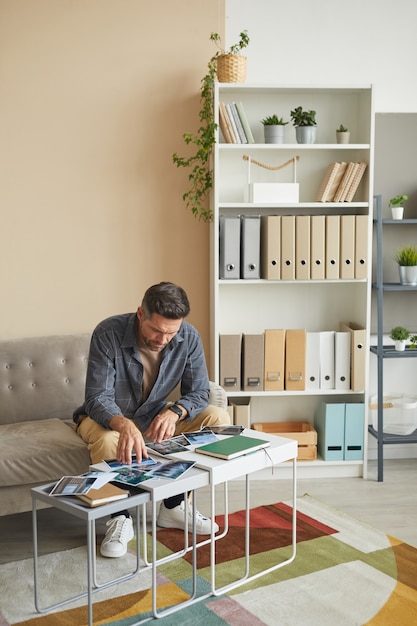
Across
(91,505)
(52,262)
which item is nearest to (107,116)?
(52,262)

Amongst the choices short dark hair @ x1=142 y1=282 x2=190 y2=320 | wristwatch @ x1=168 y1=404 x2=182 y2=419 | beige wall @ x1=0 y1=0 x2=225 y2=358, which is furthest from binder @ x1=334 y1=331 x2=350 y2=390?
short dark hair @ x1=142 y1=282 x2=190 y2=320

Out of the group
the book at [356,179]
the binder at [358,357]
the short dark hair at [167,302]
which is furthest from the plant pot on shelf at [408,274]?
the short dark hair at [167,302]

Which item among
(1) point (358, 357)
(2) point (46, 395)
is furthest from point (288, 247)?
(2) point (46, 395)

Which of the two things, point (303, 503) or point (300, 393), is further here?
point (300, 393)

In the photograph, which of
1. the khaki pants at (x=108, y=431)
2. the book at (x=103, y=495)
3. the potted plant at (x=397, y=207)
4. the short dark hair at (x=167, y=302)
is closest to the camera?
the book at (x=103, y=495)

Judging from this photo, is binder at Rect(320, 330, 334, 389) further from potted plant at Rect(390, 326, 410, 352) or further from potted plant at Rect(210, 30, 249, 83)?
potted plant at Rect(210, 30, 249, 83)

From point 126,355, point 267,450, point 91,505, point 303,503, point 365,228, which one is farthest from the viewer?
point 365,228

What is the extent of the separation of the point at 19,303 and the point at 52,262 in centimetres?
27

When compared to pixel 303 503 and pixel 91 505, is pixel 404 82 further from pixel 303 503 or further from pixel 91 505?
pixel 91 505

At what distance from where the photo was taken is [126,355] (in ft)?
9.73

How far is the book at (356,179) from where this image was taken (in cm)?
378

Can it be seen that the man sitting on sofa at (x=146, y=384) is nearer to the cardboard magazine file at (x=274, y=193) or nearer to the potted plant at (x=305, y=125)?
the cardboard magazine file at (x=274, y=193)

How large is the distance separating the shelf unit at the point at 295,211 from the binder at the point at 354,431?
0.04 metres

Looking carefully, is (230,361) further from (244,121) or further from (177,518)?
(244,121)
